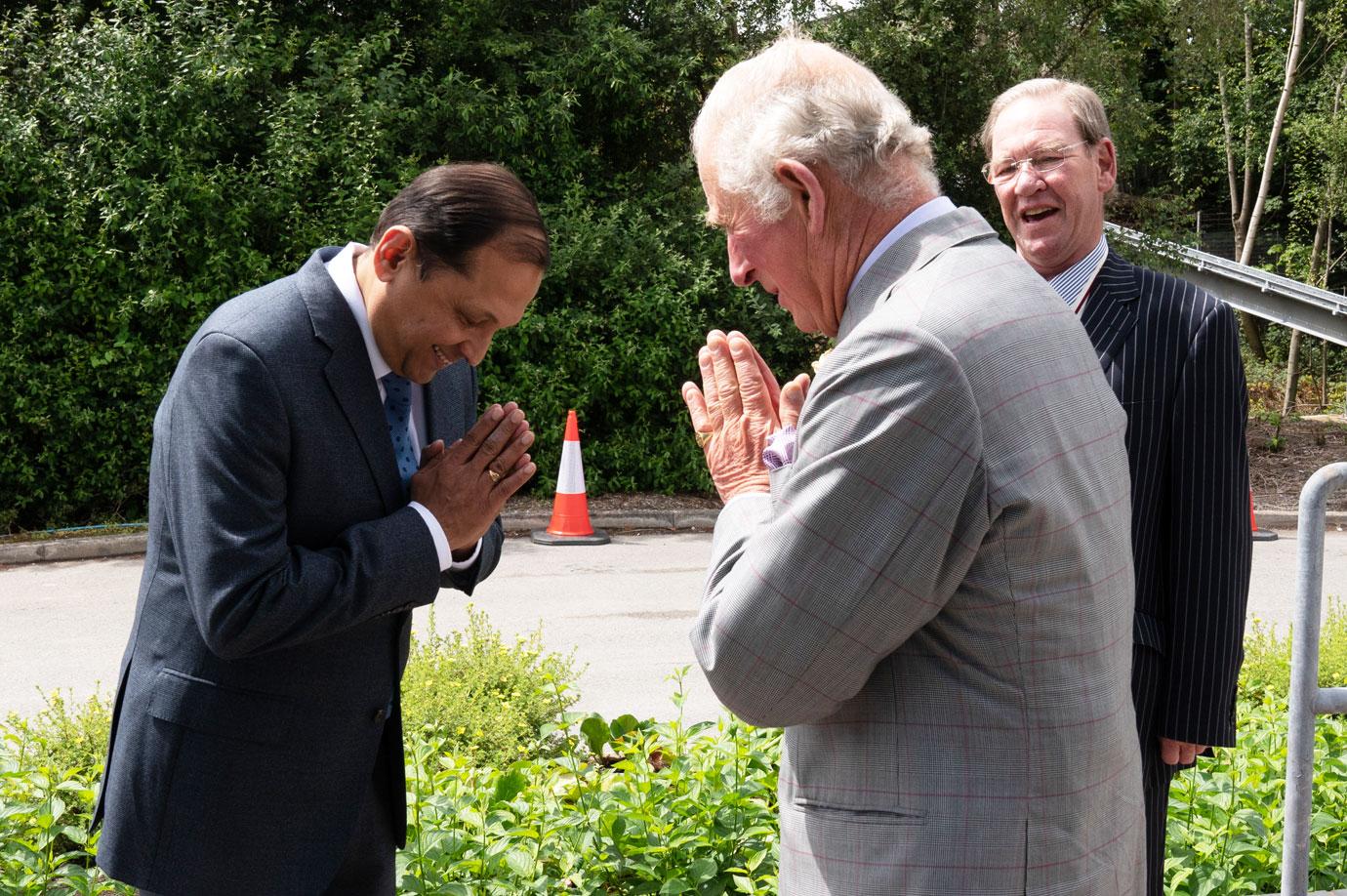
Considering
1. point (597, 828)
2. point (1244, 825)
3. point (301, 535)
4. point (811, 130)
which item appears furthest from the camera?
point (1244, 825)

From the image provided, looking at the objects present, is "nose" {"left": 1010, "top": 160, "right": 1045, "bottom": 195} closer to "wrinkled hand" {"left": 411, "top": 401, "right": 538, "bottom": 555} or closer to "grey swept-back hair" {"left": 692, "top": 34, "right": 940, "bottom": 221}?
"grey swept-back hair" {"left": 692, "top": 34, "right": 940, "bottom": 221}

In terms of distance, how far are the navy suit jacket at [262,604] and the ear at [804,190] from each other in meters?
0.87

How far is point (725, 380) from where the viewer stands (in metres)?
1.96

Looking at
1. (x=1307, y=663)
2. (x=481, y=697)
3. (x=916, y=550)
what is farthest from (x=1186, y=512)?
(x=481, y=697)

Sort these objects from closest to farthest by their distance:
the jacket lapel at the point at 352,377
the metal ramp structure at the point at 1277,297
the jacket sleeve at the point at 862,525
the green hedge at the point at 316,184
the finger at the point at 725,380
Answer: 1. the jacket sleeve at the point at 862,525
2. the finger at the point at 725,380
3. the jacket lapel at the point at 352,377
4. the green hedge at the point at 316,184
5. the metal ramp structure at the point at 1277,297

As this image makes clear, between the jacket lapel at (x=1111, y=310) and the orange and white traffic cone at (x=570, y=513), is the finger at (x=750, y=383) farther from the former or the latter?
the orange and white traffic cone at (x=570, y=513)

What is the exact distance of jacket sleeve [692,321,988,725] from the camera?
4.99 ft

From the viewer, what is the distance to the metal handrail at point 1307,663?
8.16 ft

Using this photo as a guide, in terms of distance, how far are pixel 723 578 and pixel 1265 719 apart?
344 cm

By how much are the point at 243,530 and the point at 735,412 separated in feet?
2.55

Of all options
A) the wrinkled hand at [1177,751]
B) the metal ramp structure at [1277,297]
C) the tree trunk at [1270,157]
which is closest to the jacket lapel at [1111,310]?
the wrinkled hand at [1177,751]

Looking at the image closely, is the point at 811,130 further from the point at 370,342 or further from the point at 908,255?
the point at 370,342

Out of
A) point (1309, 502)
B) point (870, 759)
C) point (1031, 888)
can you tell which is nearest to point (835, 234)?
point (870, 759)

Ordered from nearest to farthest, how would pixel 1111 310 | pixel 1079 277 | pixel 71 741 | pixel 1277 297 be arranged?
1. pixel 1111 310
2. pixel 1079 277
3. pixel 71 741
4. pixel 1277 297
